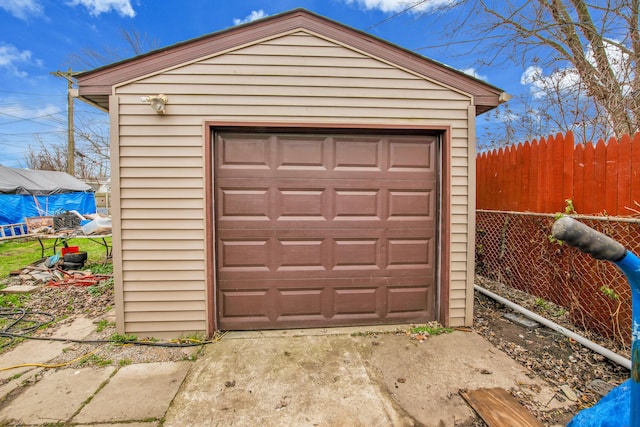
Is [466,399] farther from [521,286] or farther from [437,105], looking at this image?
[437,105]

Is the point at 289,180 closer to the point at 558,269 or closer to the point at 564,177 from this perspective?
the point at 564,177

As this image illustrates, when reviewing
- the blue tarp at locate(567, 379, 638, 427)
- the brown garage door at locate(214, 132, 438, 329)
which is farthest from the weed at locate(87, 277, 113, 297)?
the blue tarp at locate(567, 379, 638, 427)

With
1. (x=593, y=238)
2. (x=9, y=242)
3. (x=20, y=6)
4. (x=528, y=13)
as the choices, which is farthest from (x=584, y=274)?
(x=20, y=6)

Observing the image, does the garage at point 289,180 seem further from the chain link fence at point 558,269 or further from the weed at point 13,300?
the weed at point 13,300

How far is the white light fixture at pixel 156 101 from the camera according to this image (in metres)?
2.84

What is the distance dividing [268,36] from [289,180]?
4.97 ft

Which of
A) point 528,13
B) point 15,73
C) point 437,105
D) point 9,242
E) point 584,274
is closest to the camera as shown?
point 584,274

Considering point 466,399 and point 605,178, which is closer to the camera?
point 466,399

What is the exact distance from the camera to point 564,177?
3.18 metres

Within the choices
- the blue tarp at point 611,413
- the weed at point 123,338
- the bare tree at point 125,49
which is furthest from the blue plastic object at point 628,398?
the bare tree at point 125,49

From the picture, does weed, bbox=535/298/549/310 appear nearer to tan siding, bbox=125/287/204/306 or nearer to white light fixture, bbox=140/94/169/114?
tan siding, bbox=125/287/204/306

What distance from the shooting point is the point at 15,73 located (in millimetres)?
20453

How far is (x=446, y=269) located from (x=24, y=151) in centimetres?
3610

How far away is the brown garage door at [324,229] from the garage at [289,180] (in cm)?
2
